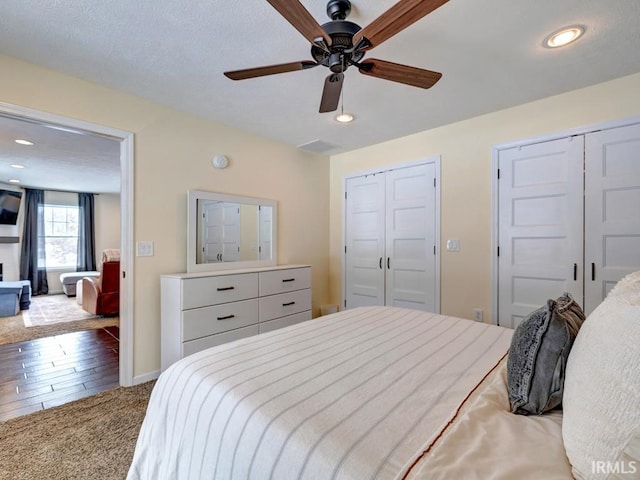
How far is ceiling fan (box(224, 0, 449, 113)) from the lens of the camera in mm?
1182

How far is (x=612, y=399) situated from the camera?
0.62 metres

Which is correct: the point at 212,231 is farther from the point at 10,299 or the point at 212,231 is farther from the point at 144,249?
the point at 10,299

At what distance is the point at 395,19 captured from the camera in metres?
1.23

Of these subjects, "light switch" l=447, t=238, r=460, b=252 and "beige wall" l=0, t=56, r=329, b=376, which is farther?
"light switch" l=447, t=238, r=460, b=252

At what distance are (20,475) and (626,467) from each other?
2421mm

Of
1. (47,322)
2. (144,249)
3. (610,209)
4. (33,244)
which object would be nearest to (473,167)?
(610,209)

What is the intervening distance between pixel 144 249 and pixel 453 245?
9.77 ft

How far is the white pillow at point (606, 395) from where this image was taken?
22.5 inches

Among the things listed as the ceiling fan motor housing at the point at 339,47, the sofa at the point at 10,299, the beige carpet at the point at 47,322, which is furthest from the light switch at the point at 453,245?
the sofa at the point at 10,299

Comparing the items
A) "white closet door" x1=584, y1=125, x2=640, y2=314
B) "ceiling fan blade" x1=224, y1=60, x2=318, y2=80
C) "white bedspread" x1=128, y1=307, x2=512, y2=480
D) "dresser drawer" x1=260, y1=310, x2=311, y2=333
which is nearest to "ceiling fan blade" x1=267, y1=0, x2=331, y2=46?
"ceiling fan blade" x1=224, y1=60, x2=318, y2=80

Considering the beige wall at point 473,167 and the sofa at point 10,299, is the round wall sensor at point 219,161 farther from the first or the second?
the sofa at point 10,299

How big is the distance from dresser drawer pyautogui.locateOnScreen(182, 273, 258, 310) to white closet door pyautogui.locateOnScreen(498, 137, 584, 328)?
2400 millimetres

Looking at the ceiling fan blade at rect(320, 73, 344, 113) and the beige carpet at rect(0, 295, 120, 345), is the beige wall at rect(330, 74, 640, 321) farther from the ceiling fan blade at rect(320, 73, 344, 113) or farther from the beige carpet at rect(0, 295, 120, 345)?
the beige carpet at rect(0, 295, 120, 345)

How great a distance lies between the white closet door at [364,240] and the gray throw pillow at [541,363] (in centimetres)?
276
